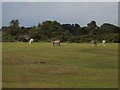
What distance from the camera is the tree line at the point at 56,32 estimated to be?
81.8 meters

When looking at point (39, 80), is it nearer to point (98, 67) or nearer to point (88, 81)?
point (88, 81)

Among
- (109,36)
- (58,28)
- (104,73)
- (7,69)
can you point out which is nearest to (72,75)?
(104,73)

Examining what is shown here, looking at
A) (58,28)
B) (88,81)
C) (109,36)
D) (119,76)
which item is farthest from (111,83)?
(58,28)

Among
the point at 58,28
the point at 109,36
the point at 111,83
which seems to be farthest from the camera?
the point at 58,28

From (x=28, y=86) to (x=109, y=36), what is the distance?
6478 centimetres

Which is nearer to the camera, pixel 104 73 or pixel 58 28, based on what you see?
pixel 104 73

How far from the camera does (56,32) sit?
92.9m

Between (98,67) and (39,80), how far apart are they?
6.87m

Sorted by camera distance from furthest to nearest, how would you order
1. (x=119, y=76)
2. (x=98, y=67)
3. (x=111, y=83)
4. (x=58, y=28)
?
(x=58, y=28), (x=98, y=67), (x=119, y=76), (x=111, y=83)

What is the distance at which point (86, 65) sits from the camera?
84.3 ft

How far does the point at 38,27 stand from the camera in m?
100

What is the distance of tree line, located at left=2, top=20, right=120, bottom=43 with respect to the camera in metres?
81.8

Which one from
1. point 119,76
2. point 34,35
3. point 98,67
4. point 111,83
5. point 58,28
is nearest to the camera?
point 111,83

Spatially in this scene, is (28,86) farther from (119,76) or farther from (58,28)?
(58,28)
